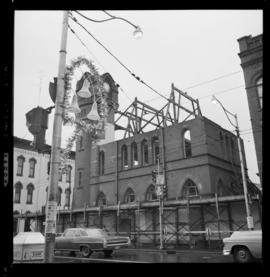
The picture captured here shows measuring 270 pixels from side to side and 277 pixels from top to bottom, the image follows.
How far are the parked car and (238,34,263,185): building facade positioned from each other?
34.5ft

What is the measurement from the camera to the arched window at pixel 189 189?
28266 mm

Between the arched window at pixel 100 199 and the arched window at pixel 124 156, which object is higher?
the arched window at pixel 124 156

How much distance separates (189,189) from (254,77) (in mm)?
12046

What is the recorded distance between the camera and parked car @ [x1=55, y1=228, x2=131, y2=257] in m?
16.6

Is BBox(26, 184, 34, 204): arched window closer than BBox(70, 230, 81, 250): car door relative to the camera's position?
No

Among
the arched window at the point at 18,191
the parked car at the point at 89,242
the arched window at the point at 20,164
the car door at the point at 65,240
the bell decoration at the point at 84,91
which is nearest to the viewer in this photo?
the bell decoration at the point at 84,91

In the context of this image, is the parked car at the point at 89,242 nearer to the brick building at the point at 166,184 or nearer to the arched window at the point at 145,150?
the brick building at the point at 166,184

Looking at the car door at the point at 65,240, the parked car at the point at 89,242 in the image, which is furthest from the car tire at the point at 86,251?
the car door at the point at 65,240

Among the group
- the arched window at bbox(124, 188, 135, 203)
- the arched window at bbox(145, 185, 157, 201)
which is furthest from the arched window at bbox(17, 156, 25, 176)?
the arched window at bbox(145, 185, 157, 201)

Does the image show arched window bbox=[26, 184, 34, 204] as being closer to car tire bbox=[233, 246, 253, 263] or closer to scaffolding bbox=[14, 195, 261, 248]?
scaffolding bbox=[14, 195, 261, 248]

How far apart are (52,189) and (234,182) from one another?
2802 cm
